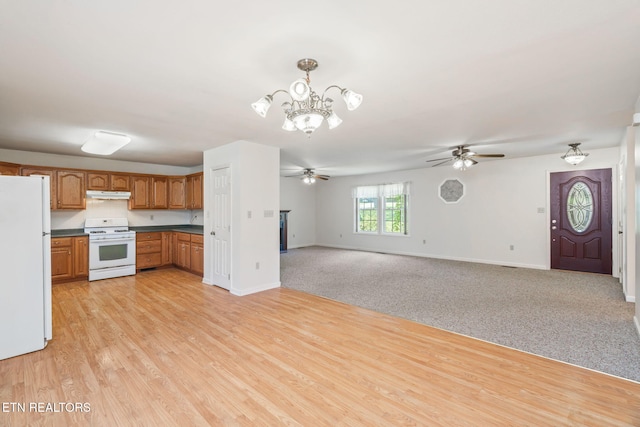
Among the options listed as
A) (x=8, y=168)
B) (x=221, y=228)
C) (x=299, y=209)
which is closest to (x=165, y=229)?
(x=221, y=228)

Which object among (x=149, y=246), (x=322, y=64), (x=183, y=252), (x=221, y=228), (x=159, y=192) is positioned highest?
(x=322, y=64)

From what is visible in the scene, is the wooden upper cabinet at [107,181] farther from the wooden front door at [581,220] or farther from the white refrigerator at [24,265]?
the wooden front door at [581,220]

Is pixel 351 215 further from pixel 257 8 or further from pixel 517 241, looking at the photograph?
pixel 257 8

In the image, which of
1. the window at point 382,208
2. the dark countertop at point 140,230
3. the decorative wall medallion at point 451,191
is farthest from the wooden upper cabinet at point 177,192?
the decorative wall medallion at point 451,191

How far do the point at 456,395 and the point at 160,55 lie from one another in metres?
3.20

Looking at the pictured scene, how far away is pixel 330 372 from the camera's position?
2.39 m

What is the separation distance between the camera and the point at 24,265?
8.96 ft

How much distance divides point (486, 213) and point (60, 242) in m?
8.65

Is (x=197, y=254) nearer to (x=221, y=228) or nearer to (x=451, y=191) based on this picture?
(x=221, y=228)

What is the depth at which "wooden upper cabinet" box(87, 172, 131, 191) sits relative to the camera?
577cm

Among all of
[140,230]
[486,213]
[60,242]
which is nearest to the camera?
[60,242]

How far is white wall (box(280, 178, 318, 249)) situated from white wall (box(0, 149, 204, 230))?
313 centimetres

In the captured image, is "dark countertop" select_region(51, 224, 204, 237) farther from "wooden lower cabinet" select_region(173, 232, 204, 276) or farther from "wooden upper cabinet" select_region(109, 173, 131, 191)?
"wooden upper cabinet" select_region(109, 173, 131, 191)

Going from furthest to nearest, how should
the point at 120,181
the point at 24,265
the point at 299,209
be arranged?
the point at 299,209, the point at 120,181, the point at 24,265
